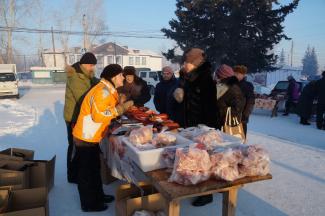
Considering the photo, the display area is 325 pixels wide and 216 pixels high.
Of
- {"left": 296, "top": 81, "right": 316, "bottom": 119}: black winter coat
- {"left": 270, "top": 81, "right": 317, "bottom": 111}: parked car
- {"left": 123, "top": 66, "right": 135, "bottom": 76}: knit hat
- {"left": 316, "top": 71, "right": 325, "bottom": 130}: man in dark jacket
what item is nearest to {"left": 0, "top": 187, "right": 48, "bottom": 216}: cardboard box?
{"left": 123, "top": 66, "right": 135, "bottom": 76}: knit hat

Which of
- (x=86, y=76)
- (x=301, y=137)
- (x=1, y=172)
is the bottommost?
(x=301, y=137)

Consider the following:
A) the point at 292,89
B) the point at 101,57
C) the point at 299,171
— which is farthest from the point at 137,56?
the point at 299,171

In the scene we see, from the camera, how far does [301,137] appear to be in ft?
26.1

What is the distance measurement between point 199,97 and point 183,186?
149 cm

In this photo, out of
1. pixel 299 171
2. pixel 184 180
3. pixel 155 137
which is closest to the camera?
pixel 184 180

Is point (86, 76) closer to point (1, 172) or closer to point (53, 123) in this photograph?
point (1, 172)

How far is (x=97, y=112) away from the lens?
9.84 ft

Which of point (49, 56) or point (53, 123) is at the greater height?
point (49, 56)

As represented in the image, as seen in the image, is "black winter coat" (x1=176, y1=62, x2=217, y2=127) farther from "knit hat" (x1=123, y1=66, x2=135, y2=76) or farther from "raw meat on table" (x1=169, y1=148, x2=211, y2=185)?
"knit hat" (x1=123, y1=66, x2=135, y2=76)

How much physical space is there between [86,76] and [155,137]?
199 cm

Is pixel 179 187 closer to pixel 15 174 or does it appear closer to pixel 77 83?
pixel 15 174

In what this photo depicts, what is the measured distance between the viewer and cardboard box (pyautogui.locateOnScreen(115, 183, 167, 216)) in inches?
108

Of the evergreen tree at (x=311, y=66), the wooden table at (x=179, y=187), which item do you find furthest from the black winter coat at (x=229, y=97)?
the evergreen tree at (x=311, y=66)

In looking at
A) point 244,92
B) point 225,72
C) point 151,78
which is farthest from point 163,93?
point 151,78
